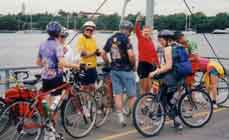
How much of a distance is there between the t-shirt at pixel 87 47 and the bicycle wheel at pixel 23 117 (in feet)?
6.43

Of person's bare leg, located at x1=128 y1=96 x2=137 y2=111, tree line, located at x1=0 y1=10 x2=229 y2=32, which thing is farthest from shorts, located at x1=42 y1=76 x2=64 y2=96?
tree line, located at x1=0 y1=10 x2=229 y2=32

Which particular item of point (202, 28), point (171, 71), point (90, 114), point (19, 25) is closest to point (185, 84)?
point (171, 71)

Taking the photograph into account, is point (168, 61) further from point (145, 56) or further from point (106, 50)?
point (145, 56)

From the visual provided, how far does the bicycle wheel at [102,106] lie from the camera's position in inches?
319

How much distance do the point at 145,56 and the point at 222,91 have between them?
7.85 feet

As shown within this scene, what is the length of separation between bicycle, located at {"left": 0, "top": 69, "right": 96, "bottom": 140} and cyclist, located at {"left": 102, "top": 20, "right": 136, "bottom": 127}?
0.62m

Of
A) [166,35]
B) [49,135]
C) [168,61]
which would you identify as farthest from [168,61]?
[49,135]

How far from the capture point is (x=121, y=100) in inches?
319

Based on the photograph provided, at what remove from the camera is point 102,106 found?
820 cm

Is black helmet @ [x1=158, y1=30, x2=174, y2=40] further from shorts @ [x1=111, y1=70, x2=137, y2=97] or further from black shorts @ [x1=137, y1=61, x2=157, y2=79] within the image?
black shorts @ [x1=137, y1=61, x2=157, y2=79]

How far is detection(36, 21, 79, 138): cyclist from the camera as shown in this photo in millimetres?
6789

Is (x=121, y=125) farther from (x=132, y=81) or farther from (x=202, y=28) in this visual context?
(x=202, y=28)

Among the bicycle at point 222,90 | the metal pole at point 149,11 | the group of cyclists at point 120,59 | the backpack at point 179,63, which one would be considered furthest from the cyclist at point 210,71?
the backpack at point 179,63

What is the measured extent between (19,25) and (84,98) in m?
5.89
